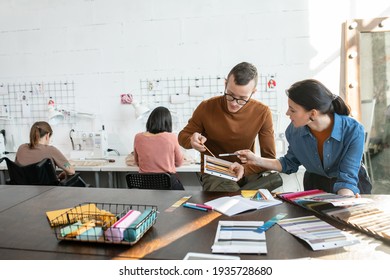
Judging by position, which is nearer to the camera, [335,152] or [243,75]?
[335,152]

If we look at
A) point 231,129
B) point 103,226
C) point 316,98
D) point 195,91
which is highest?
point 195,91

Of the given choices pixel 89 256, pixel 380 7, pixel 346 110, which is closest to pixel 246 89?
pixel 346 110

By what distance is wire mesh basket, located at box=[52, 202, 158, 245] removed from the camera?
1036 millimetres

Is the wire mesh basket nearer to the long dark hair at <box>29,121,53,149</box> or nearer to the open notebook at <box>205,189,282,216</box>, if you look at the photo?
the open notebook at <box>205,189,282,216</box>

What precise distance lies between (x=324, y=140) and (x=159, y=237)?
1038 millimetres

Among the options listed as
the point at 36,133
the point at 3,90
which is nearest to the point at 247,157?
the point at 36,133

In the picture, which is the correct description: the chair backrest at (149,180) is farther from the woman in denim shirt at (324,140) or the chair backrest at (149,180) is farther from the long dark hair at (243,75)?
the long dark hair at (243,75)

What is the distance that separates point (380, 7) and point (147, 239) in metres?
3.18

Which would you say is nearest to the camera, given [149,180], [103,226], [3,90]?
[103,226]

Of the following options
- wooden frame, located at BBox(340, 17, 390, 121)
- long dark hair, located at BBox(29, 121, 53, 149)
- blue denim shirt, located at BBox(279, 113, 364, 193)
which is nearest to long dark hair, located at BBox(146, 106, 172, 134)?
long dark hair, located at BBox(29, 121, 53, 149)

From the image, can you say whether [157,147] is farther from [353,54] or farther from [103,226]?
[353,54]

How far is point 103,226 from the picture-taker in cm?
108
